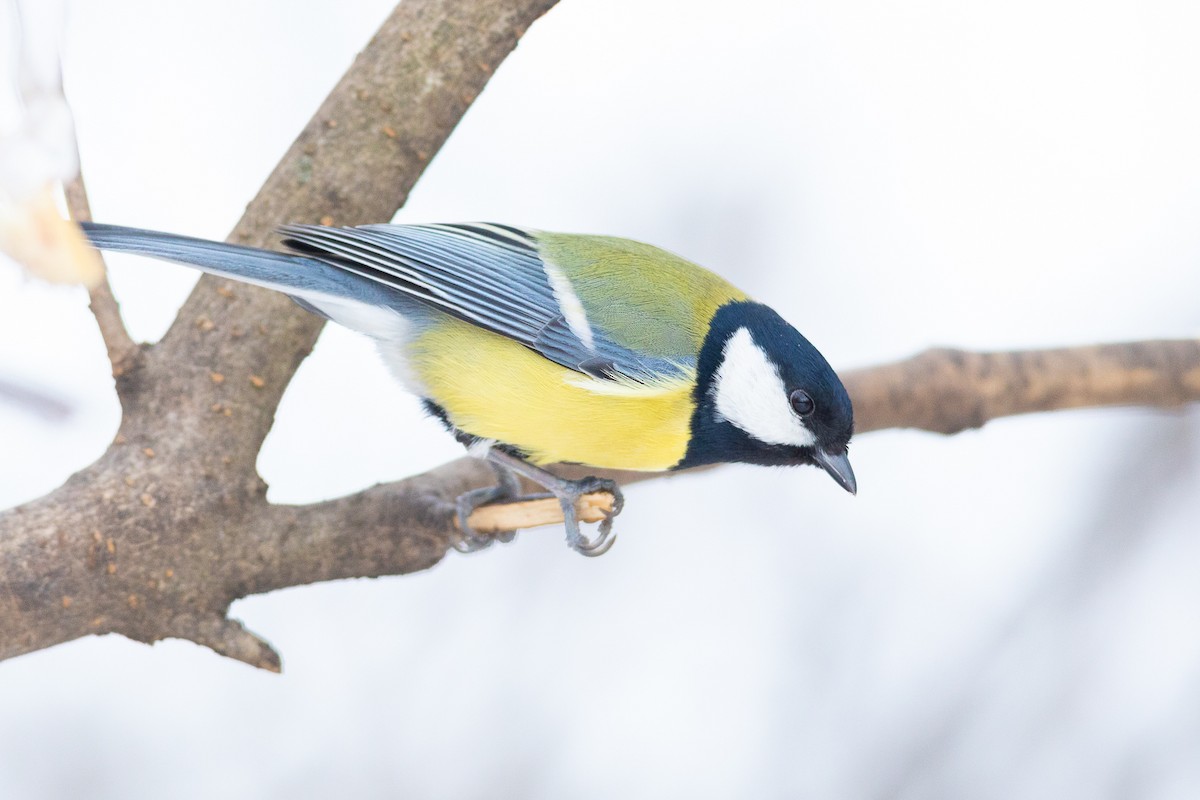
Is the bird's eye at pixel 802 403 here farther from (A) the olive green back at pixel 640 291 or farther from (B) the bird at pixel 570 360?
(A) the olive green back at pixel 640 291

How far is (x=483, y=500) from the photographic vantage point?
184 cm

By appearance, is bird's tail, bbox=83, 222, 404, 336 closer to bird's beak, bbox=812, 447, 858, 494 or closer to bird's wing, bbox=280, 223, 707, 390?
bird's wing, bbox=280, 223, 707, 390

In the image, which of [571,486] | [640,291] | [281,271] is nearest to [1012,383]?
[640,291]

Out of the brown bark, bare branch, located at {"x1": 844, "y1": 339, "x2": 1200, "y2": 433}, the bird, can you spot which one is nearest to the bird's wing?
the bird

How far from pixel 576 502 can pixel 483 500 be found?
0.56ft

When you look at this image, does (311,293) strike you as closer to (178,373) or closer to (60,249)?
(178,373)

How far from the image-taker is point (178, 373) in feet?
5.60

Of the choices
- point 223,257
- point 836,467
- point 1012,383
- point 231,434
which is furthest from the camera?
point 1012,383

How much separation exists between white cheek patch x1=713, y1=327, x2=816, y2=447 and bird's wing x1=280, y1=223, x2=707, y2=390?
6cm

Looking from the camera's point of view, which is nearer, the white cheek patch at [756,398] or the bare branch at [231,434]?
the bare branch at [231,434]

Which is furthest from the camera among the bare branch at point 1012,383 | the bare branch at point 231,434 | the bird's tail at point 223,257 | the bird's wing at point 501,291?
the bare branch at point 1012,383

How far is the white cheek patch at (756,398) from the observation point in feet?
5.87

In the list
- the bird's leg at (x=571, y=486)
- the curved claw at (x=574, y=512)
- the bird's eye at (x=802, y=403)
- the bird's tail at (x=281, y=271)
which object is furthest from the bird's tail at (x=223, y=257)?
the bird's eye at (x=802, y=403)

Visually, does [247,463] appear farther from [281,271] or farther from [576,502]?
[576,502]
